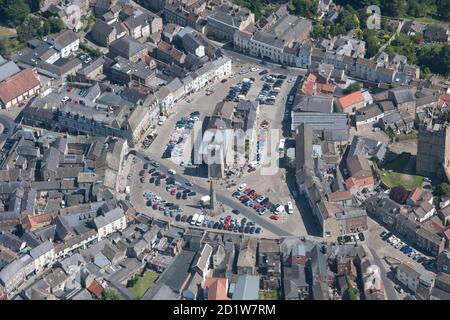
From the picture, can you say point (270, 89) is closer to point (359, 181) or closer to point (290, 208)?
point (359, 181)

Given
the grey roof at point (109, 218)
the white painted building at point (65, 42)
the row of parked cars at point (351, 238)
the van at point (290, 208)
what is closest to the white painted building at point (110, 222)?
the grey roof at point (109, 218)

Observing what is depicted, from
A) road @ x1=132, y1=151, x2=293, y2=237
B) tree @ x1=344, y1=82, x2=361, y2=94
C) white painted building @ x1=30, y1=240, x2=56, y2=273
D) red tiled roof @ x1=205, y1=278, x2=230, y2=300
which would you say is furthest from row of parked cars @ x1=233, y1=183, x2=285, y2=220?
tree @ x1=344, y1=82, x2=361, y2=94

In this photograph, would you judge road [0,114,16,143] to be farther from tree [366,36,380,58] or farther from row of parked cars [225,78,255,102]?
tree [366,36,380,58]

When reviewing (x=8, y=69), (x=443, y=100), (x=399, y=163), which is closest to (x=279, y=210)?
(x=399, y=163)

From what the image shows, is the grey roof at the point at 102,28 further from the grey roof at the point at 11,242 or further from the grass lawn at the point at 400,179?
the grass lawn at the point at 400,179

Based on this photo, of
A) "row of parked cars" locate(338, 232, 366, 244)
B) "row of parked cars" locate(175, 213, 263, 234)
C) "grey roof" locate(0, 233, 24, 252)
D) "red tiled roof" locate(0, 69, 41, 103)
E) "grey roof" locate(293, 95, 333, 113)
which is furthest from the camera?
"red tiled roof" locate(0, 69, 41, 103)

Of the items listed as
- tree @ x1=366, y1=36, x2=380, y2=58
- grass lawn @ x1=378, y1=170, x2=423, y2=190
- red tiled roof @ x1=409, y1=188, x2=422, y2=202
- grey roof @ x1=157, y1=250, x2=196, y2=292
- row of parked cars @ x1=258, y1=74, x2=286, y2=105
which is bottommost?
grey roof @ x1=157, y1=250, x2=196, y2=292
